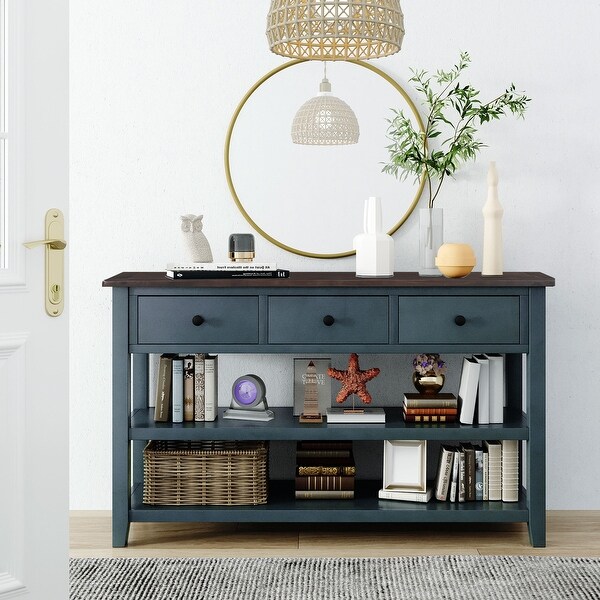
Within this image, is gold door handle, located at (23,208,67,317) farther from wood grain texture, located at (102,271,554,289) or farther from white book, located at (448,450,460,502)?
white book, located at (448,450,460,502)

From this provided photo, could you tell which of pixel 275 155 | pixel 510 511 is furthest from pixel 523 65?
pixel 510 511

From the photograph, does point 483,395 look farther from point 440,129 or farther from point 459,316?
point 440,129

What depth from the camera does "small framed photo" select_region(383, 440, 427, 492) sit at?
2.87m

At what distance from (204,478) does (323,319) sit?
67cm

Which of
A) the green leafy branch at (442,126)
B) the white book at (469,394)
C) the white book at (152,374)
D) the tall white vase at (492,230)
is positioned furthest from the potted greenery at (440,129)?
the white book at (152,374)

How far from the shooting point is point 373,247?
286 cm

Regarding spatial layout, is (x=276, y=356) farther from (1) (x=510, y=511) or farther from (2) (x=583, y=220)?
(2) (x=583, y=220)

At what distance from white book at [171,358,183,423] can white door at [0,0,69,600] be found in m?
0.93

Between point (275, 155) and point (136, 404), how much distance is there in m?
1.06

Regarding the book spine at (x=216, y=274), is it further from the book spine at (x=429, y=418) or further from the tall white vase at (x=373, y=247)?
the book spine at (x=429, y=418)

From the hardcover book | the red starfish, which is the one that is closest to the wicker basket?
the hardcover book

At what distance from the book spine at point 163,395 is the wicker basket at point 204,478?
12cm

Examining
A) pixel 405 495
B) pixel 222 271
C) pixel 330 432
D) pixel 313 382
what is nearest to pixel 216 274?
pixel 222 271

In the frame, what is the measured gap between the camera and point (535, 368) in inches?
109
